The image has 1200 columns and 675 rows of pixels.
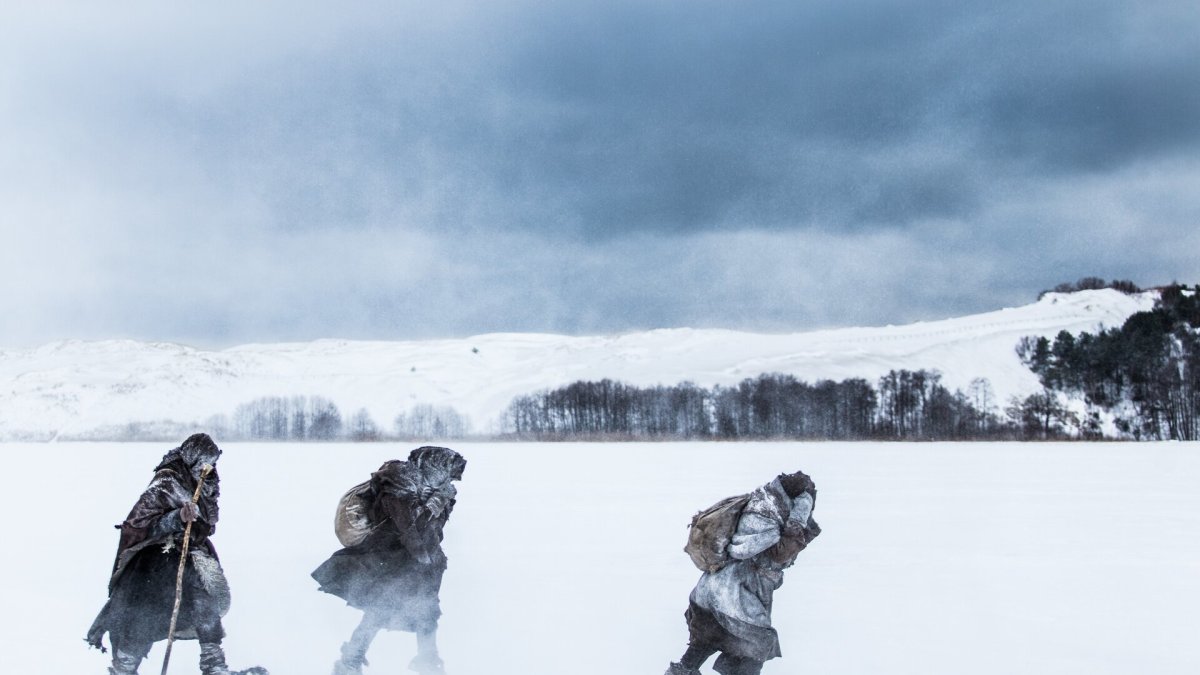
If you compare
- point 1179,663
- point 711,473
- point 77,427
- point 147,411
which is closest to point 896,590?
point 1179,663

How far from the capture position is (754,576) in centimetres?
539

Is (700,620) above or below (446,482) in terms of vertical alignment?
below

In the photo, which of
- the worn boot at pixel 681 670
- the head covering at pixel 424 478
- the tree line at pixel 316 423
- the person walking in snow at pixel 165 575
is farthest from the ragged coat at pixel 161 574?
the tree line at pixel 316 423

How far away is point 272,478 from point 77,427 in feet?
405

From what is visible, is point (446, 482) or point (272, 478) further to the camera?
point (272, 478)

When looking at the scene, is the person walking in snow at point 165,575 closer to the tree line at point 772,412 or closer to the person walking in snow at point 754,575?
the person walking in snow at point 754,575

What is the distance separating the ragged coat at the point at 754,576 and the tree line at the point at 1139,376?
232 feet

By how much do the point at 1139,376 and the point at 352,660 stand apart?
80310 mm

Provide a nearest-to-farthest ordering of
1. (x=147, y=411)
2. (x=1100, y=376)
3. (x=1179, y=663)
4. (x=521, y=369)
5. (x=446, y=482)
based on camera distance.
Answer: (x=446, y=482) < (x=1179, y=663) < (x=1100, y=376) < (x=147, y=411) < (x=521, y=369)

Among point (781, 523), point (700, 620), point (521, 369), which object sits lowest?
point (700, 620)

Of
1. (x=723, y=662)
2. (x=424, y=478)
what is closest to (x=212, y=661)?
(x=424, y=478)

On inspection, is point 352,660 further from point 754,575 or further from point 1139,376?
point 1139,376

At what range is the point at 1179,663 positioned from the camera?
7.09m

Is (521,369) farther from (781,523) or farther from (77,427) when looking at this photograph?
(781,523)
